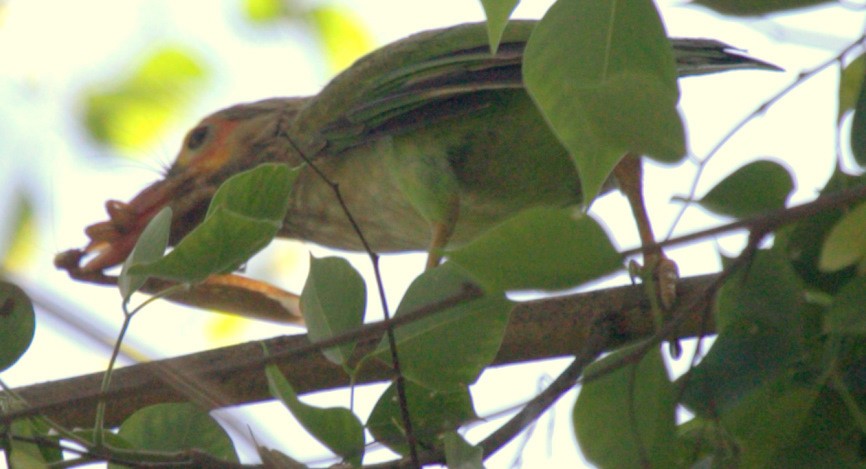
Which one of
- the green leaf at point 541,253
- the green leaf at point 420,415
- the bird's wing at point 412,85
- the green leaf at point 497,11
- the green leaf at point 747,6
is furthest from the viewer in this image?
the bird's wing at point 412,85

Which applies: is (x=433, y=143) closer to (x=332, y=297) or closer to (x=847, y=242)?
(x=332, y=297)

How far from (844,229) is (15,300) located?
1.07 metres

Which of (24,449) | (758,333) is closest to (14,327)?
(24,449)

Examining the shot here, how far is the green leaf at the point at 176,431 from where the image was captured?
1468mm

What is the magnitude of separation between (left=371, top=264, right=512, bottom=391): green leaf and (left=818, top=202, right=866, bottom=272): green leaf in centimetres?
37

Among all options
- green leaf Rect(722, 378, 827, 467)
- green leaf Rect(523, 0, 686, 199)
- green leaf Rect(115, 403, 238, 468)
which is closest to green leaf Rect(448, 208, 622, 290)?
green leaf Rect(523, 0, 686, 199)

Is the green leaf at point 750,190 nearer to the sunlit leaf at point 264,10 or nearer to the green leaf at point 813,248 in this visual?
the green leaf at point 813,248

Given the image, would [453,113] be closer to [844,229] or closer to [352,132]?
[352,132]

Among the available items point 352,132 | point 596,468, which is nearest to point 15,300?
point 596,468

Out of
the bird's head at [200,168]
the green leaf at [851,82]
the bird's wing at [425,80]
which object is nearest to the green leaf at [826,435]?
the green leaf at [851,82]

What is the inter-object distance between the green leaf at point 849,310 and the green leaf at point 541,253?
0.34 metres

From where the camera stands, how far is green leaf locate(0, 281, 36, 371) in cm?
148

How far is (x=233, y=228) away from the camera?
4.24 ft

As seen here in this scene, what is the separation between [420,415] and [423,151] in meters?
1.40
